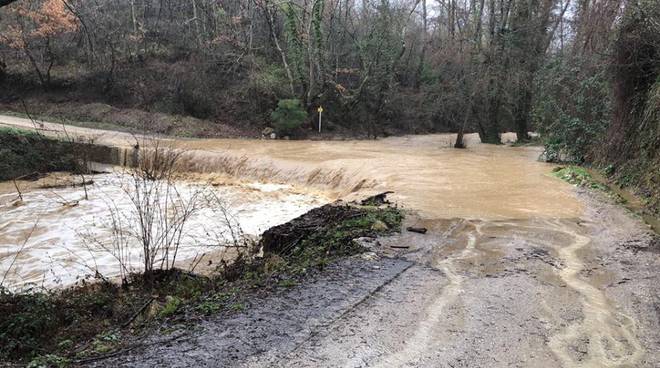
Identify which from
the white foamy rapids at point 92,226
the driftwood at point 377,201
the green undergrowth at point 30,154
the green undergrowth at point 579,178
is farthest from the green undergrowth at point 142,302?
the green undergrowth at point 30,154

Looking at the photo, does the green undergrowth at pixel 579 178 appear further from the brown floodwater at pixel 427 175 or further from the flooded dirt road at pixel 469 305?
the flooded dirt road at pixel 469 305

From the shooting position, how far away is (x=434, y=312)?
408 cm

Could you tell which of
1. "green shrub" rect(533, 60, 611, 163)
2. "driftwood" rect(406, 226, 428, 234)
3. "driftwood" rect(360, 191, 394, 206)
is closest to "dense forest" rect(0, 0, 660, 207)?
"green shrub" rect(533, 60, 611, 163)

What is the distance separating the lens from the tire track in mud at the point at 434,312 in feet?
10.9

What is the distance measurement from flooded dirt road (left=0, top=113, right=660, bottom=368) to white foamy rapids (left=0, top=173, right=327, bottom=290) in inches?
105

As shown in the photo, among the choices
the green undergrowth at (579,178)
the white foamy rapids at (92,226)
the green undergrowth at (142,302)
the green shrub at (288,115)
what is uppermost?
the green shrub at (288,115)

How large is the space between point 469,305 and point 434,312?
0.38m

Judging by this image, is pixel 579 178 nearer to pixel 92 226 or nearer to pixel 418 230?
pixel 418 230

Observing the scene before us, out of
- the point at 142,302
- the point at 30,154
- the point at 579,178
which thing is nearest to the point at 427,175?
the point at 579,178

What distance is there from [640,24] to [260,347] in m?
11.4

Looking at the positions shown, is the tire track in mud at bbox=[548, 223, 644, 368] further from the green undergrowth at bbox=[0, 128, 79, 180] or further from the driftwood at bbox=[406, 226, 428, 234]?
the green undergrowth at bbox=[0, 128, 79, 180]

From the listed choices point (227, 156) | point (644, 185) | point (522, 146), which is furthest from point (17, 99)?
point (644, 185)

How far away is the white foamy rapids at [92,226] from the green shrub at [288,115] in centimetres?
985

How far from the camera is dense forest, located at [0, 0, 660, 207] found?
17594 millimetres
